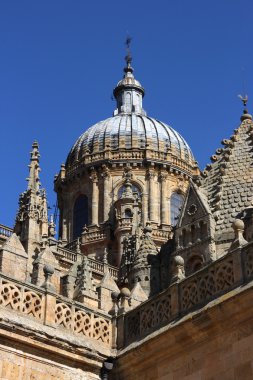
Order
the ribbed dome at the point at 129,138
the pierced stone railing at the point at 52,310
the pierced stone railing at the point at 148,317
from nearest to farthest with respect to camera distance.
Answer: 1. the pierced stone railing at the point at 52,310
2. the pierced stone railing at the point at 148,317
3. the ribbed dome at the point at 129,138

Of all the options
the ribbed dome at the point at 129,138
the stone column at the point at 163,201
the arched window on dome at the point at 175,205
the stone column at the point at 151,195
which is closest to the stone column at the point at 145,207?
the stone column at the point at 151,195

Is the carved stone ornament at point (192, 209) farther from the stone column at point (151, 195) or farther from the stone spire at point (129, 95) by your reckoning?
the stone spire at point (129, 95)

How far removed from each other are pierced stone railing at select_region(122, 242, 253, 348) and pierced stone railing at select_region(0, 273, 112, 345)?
1.57ft

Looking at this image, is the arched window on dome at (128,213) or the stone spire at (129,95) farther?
the stone spire at (129,95)

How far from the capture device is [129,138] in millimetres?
47375

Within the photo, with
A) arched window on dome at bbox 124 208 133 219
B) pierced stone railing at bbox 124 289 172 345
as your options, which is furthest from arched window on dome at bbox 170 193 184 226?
pierced stone railing at bbox 124 289 172 345

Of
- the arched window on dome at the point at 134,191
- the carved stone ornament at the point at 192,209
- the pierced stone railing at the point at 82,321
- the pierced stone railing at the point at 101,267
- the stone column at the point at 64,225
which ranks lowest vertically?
the pierced stone railing at the point at 82,321

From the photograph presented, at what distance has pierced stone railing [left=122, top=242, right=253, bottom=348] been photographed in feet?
39.3

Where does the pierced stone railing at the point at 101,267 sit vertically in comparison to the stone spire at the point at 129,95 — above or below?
below

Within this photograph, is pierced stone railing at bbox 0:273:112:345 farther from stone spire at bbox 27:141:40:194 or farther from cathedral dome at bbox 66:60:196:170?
cathedral dome at bbox 66:60:196:170

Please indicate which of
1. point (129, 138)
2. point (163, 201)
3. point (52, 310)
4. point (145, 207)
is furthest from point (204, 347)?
point (129, 138)

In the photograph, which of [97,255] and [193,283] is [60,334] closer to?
[193,283]

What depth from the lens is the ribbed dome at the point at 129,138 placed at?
4712cm

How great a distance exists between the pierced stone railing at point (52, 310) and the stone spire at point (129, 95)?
38296mm
